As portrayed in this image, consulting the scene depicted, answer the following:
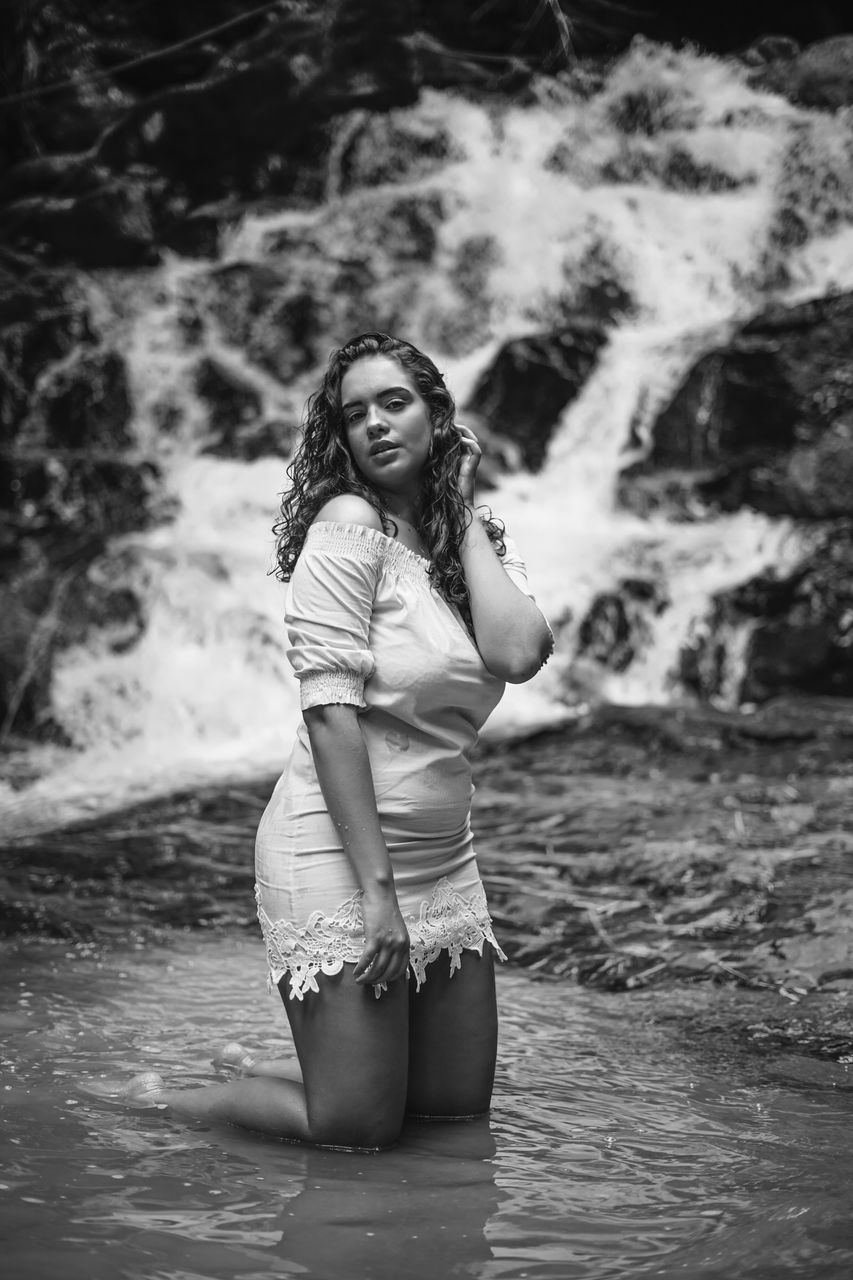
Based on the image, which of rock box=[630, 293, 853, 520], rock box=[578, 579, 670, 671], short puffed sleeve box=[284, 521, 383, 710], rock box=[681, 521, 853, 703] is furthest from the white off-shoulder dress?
rock box=[630, 293, 853, 520]

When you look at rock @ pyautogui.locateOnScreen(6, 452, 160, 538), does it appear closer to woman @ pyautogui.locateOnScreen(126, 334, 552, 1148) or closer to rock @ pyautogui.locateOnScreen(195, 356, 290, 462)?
rock @ pyautogui.locateOnScreen(195, 356, 290, 462)

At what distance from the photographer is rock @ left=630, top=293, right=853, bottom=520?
10.6 metres

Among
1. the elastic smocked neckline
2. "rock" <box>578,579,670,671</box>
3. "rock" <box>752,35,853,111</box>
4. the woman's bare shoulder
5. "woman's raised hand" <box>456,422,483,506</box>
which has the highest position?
"rock" <box>752,35,853,111</box>

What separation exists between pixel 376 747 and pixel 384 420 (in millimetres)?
716

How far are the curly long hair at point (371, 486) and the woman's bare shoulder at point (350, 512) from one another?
0.04m

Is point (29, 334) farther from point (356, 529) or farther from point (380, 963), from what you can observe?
point (380, 963)

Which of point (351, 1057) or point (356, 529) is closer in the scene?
point (351, 1057)

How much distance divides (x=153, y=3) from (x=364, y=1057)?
14665 mm

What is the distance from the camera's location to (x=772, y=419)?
11.0m

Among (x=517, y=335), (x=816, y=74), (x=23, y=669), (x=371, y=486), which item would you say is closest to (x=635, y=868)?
(x=371, y=486)

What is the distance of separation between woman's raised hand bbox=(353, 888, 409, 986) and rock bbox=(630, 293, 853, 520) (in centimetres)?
850

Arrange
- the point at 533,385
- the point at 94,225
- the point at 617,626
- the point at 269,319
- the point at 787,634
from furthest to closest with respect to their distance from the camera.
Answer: the point at 94,225
the point at 269,319
the point at 533,385
the point at 617,626
the point at 787,634

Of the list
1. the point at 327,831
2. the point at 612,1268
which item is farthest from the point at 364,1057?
the point at 612,1268

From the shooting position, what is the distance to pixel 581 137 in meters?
16.0
